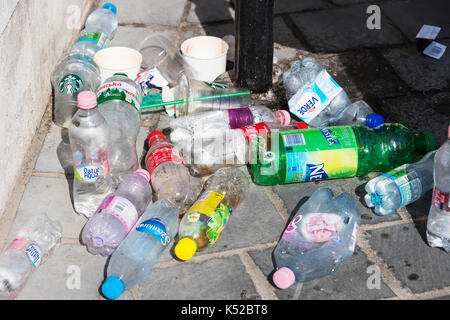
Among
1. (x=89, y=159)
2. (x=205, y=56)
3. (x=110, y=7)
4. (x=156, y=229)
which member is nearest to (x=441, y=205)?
(x=156, y=229)

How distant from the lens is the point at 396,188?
129 inches

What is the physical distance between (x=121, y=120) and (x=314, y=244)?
135 cm

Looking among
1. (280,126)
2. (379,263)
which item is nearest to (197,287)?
(379,263)

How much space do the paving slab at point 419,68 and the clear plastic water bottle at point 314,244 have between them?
62.9 inches

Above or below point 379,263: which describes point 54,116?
below

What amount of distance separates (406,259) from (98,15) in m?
3.04

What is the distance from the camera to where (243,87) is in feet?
13.9

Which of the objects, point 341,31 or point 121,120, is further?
point 341,31

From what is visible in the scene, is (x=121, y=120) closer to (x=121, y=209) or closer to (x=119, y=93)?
(x=119, y=93)

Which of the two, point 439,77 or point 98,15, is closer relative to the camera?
point 439,77

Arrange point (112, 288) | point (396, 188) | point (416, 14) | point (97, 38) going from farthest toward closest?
1. point (416, 14)
2. point (97, 38)
3. point (396, 188)
4. point (112, 288)

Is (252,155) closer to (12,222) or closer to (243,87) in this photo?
(243,87)

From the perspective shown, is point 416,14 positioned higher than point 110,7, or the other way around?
point 416,14
